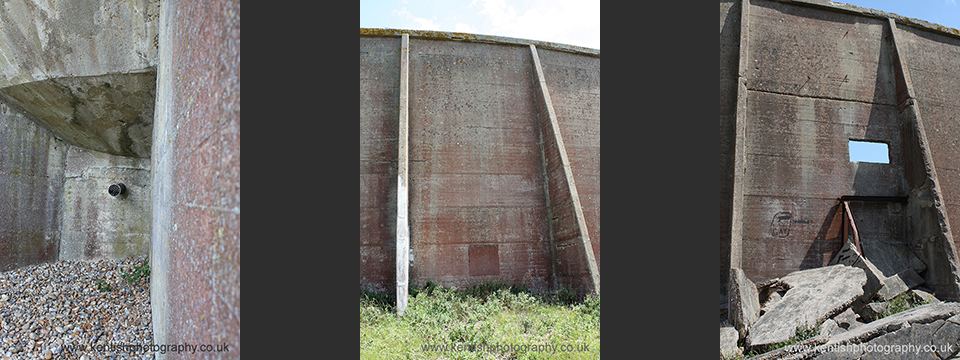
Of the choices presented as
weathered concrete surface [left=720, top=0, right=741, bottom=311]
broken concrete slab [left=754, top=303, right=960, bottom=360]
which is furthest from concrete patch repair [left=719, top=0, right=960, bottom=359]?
broken concrete slab [left=754, top=303, right=960, bottom=360]

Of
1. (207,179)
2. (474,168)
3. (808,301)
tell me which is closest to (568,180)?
(474,168)

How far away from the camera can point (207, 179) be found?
144 cm

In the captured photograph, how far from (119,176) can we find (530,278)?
6.37 metres

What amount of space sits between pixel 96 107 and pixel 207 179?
18.4 feet

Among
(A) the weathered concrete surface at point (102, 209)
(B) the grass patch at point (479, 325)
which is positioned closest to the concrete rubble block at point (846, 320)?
(B) the grass patch at point (479, 325)

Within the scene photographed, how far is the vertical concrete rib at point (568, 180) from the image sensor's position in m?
6.62

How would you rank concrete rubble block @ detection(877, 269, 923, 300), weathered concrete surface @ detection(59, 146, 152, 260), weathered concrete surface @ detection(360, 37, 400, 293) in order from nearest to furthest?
concrete rubble block @ detection(877, 269, 923, 300) → weathered concrete surface @ detection(59, 146, 152, 260) → weathered concrete surface @ detection(360, 37, 400, 293)

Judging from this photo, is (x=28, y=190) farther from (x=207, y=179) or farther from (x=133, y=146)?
(x=207, y=179)

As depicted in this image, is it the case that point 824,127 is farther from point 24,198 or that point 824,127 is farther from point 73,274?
point 24,198

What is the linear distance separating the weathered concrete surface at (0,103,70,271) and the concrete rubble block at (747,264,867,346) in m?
8.87

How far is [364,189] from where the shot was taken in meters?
7.01

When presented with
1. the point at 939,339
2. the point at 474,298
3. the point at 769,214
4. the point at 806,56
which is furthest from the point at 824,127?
the point at 474,298

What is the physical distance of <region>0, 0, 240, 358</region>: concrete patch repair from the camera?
130cm

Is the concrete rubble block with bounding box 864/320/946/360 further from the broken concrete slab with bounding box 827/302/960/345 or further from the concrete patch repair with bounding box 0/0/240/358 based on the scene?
the concrete patch repair with bounding box 0/0/240/358
